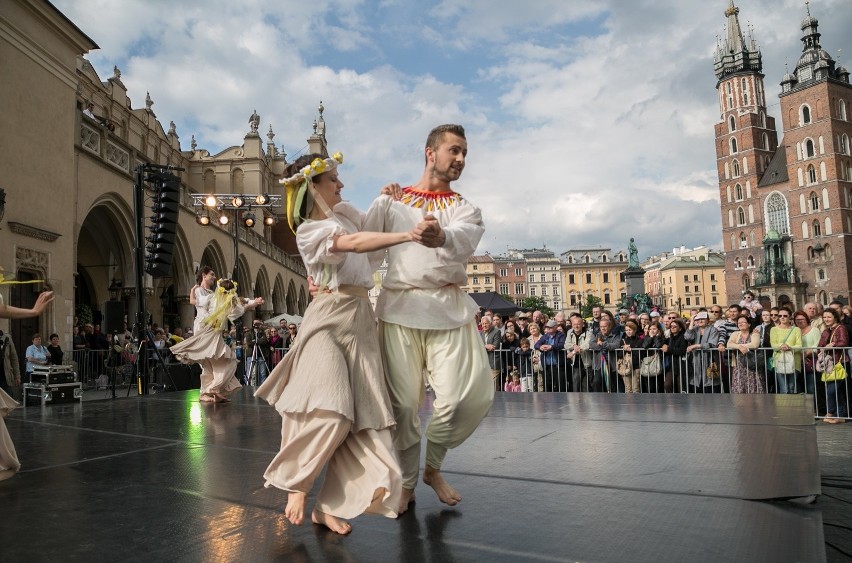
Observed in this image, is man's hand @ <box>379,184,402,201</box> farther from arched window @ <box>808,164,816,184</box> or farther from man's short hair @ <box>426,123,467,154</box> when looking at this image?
arched window @ <box>808,164,816,184</box>

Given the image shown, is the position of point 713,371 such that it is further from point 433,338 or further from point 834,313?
point 433,338

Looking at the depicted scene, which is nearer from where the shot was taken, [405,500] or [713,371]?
[405,500]

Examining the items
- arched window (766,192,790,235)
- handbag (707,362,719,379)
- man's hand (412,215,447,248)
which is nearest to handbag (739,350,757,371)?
handbag (707,362,719,379)

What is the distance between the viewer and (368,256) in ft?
10.4

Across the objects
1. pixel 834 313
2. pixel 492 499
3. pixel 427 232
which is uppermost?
pixel 427 232

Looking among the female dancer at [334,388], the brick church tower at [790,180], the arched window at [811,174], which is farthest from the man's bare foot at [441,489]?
the arched window at [811,174]

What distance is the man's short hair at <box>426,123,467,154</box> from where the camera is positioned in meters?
3.20

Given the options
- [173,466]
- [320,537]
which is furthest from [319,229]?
[173,466]

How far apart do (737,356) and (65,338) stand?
14.3m

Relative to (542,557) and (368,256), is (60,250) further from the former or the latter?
(542,557)

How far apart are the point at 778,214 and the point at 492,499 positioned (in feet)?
292

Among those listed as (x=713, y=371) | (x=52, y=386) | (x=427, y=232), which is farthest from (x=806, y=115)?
(x=427, y=232)

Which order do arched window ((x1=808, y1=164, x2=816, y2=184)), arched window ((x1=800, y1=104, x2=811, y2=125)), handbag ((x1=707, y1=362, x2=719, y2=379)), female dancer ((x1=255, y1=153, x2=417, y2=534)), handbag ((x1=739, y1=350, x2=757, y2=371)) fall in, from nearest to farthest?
female dancer ((x1=255, y1=153, x2=417, y2=534)) → handbag ((x1=739, y1=350, x2=757, y2=371)) → handbag ((x1=707, y1=362, x2=719, y2=379)) → arched window ((x1=808, y1=164, x2=816, y2=184)) → arched window ((x1=800, y1=104, x2=811, y2=125))

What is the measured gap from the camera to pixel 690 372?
998 centimetres
